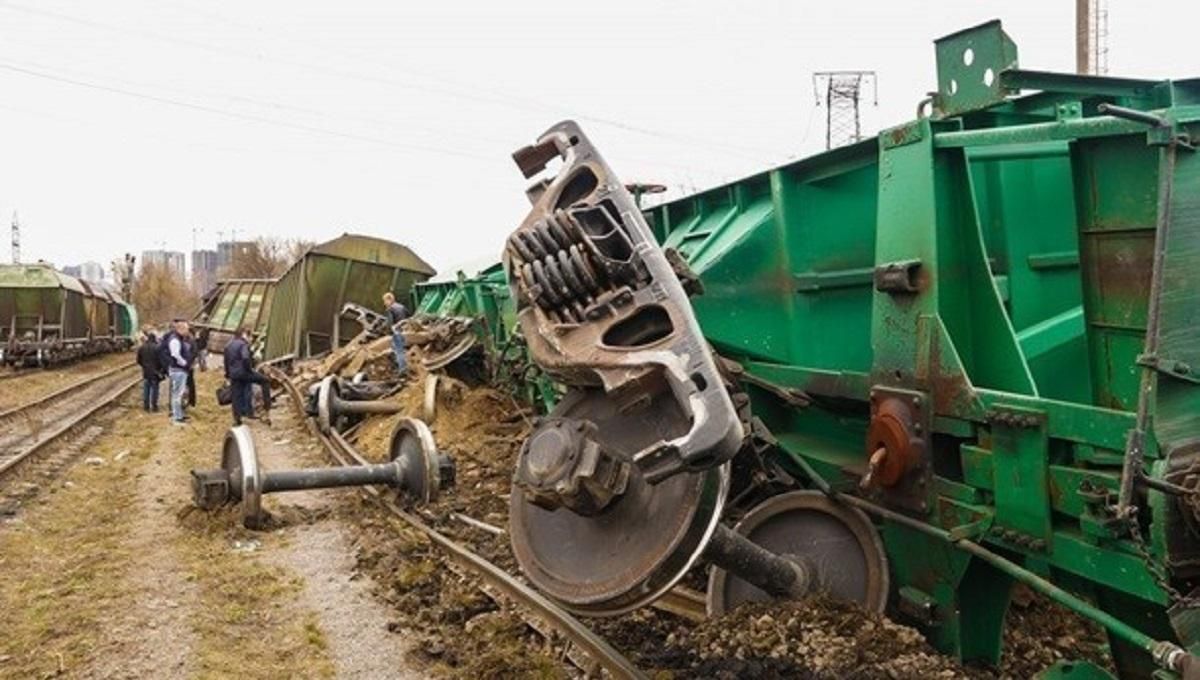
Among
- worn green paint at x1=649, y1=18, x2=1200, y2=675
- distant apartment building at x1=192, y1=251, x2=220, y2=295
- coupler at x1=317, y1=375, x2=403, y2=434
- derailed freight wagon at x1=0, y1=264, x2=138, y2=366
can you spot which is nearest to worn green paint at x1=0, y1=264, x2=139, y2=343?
derailed freight wagon at x1=0, y1=264, x2=138, y2=366

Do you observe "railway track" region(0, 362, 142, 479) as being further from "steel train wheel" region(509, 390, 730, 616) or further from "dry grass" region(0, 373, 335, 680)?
"steel train wheel" region(509, 390, 730, 616)

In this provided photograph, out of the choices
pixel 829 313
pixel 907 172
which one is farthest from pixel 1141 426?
pixel 829 313

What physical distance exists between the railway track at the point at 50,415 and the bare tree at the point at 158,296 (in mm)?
50869

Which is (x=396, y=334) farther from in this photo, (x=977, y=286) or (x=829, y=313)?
(x=977, y=286)

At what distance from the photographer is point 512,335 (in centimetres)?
936

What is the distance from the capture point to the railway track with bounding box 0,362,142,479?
427 inches

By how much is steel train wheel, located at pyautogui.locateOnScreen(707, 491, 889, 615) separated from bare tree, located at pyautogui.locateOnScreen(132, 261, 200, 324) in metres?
70.1

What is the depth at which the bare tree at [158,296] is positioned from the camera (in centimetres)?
6894

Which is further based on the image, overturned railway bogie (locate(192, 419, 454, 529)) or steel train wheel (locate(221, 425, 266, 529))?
overturned railway bogie (locate(192, 419, 454, 529))

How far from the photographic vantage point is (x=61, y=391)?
18172mm

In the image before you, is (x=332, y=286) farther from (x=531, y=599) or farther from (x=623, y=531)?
(x=623, y=531)

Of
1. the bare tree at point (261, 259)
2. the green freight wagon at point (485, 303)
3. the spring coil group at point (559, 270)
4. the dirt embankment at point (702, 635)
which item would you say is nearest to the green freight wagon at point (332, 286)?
the green freight wagon at point (485, 303)

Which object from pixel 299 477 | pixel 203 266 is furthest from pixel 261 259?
pixel 203 266

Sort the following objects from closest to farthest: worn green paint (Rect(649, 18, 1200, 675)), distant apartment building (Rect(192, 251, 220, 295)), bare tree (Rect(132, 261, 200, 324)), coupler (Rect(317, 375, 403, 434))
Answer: worn green paint (Rect(649, 18, 1200, 675))
coupler (Rect(317, 375, 403, 434))
bare tree (Rect(132, 261, 200, 324))
distant apartment building (Rect(192, 251, 220, 295))
